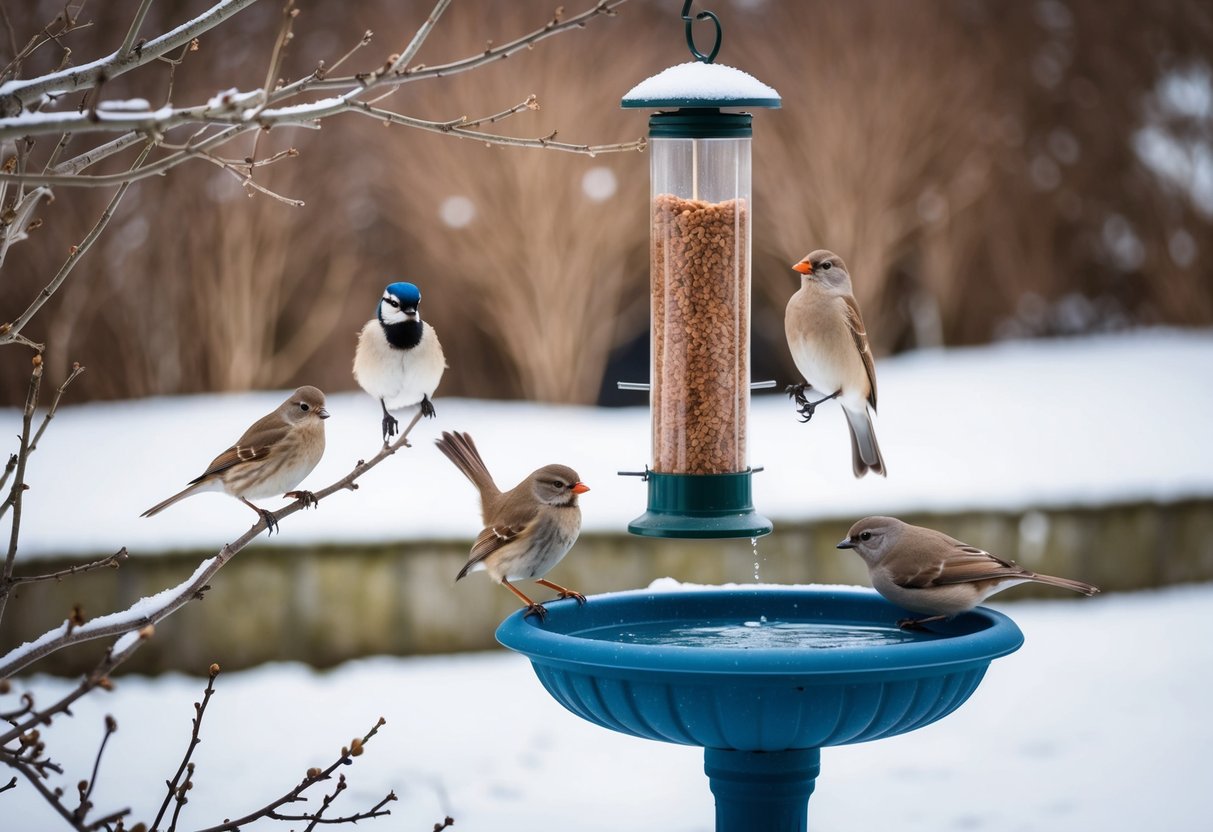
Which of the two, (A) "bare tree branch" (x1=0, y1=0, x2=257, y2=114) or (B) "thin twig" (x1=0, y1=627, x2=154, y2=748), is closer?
(B) "thin twig" (x1=0, y1=627, x2=154, y2=748)

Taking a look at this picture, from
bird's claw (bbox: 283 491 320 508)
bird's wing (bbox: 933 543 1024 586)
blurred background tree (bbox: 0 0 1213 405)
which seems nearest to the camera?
bird's claw (bbox: 283 491 320 508)

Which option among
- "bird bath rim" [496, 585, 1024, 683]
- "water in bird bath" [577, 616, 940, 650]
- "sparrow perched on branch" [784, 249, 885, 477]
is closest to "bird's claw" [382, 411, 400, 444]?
"bird bath rim" [496, 585, 1024, 683]

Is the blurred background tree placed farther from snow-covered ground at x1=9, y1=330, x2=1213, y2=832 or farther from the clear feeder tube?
the clear feeder tube

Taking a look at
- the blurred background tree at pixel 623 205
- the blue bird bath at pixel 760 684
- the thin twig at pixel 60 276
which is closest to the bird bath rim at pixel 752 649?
the blue bird bath at pixel 760 684

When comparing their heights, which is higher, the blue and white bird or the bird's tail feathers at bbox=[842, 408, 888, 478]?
the blue and white bird

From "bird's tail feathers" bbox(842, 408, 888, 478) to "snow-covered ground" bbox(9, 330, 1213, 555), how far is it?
263 centimetres

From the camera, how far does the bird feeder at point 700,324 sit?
172 inches

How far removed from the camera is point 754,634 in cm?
402

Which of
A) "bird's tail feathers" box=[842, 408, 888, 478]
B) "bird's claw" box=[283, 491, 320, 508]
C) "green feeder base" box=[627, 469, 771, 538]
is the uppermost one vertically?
"bird's tail feathers" box=[842, 408, 888, 478]

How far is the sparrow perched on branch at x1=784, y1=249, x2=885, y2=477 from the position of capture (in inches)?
191

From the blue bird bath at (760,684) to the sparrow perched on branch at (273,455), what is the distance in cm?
90

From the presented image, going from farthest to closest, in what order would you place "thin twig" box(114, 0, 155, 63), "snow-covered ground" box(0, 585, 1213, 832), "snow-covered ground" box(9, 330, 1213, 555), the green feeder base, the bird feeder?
"snow-covered ground" box(9, 330, 1213, 555)
"snow-covered ground" box(0, 585, 1213, 832)
the bird feeder
the green feeder base
"thin twig" box(114, 0, 155, 63)

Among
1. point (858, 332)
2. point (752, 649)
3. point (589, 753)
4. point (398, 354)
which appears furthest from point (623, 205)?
point (752, 649)

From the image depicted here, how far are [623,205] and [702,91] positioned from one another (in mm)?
6375
